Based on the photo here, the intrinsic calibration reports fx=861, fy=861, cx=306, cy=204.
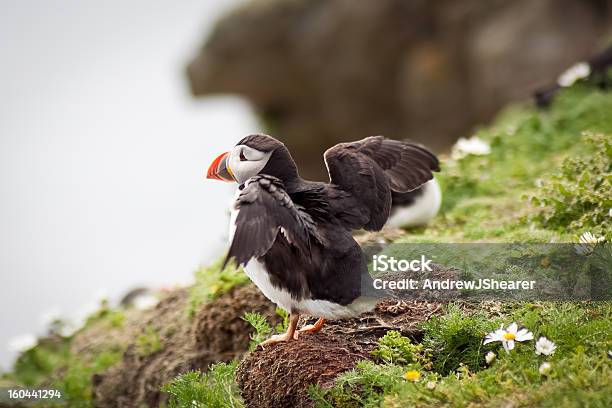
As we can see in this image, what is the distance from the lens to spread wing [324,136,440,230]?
407 cm

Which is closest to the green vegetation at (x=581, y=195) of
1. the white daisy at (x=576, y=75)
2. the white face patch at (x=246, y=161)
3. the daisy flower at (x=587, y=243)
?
the daisy flower at (x=587, y=243)

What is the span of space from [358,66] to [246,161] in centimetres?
1205

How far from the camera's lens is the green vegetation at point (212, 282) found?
4.85 meters

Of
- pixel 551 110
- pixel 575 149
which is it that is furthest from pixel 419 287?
pixel 551 110

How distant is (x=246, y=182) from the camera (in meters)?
3.73

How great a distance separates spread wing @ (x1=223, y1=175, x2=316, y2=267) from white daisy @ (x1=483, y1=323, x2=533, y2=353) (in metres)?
0.86

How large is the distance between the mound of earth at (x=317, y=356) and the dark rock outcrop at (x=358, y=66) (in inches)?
381

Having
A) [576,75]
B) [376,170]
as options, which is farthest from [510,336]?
[576,75]

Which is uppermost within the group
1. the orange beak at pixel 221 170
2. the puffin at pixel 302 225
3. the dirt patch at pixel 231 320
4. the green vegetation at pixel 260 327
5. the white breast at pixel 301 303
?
the orange beak at pixel 221 170

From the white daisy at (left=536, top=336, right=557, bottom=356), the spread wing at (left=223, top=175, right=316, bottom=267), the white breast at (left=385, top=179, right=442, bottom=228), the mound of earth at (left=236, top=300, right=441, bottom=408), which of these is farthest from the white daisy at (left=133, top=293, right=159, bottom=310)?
the white daisy at (left=536, top=336, right=557, bottom=356)

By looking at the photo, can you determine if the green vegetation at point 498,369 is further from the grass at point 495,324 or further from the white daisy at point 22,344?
the white daisy at point 22,344

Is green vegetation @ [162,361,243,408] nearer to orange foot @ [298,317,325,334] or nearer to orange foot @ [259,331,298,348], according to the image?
orange foot @ [259,331,298,348]

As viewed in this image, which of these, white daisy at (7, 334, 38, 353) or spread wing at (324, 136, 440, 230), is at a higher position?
Answer: spread wing at (324, 136, 440, 230)

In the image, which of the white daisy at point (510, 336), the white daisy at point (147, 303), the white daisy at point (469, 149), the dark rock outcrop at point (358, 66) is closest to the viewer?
the white daisy at point (510, 336)
